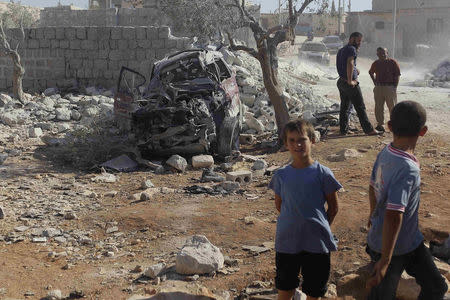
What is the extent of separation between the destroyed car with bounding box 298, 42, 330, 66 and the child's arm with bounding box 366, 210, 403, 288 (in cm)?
2619

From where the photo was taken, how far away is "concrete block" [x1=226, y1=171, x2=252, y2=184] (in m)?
8.05

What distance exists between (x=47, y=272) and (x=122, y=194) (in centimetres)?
279

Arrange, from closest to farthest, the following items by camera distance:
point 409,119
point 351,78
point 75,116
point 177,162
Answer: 1. point 409,119
2. point 177,162
3. point 351,78
4. point 75,116

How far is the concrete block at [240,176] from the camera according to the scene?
8047 mm

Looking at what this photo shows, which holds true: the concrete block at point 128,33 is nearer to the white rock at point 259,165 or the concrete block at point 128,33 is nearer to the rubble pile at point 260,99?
the rubble pile at point 260,99

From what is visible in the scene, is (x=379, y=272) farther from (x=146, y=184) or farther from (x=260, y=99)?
(x=260, y=99)

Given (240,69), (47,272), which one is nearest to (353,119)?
(240,69)

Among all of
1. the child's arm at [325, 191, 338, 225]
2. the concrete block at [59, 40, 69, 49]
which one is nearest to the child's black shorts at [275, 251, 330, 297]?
the child's arm at [325, 191, 338, 225]

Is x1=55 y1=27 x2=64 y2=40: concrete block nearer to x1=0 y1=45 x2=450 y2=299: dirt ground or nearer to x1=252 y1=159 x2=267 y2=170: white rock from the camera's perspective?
x1=0 y1=45 x2=450 y2=299: dirt ground

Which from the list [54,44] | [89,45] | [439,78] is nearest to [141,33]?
[89,45]

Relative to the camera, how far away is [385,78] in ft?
33.8

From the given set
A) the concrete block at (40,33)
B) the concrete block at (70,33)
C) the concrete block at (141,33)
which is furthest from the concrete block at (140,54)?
the concrete block at (40,33)

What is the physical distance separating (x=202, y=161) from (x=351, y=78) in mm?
2834

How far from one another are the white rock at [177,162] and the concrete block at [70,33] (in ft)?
26.6
